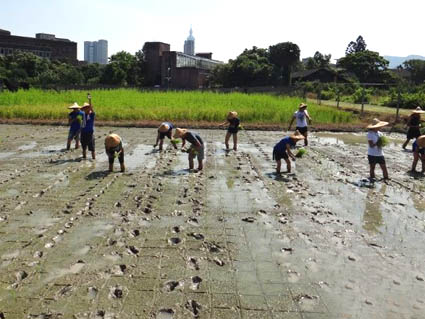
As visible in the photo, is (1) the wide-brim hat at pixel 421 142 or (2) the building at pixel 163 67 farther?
(2) the building at pixel 163 67

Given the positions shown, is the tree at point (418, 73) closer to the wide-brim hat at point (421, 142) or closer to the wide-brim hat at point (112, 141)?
the wide-brim hat at point (421, 142)

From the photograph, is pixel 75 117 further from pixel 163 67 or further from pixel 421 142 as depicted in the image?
pixel 163 67

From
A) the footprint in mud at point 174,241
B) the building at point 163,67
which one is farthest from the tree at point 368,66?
the footprint in mud at point 174,241

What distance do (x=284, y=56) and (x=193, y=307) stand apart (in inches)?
2036

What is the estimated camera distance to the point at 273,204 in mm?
6559

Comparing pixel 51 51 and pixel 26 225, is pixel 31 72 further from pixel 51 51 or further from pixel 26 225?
pixel 26 225

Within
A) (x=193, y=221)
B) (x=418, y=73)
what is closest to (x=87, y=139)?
(x=193, y=221)

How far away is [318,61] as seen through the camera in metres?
68.2

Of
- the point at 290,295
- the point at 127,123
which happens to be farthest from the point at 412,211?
the point at 127,123

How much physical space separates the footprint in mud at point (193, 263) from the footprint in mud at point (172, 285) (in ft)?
1.12

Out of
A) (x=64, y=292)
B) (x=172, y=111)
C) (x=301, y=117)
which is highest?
(x=301, y=117)

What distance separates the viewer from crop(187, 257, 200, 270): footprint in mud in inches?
165

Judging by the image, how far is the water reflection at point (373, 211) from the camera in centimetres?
562

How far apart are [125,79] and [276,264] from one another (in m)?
54.6
